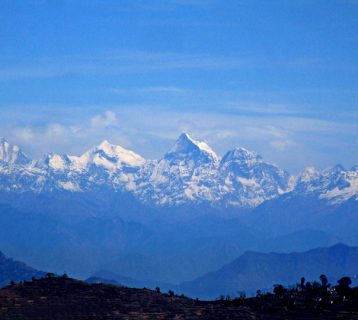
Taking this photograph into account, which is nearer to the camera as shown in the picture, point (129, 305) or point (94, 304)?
point (94, 304)

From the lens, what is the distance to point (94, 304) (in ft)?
360

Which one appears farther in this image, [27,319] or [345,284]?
[345,284]

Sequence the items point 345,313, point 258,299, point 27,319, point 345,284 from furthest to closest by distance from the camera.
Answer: point 345,284, point 258,299, point 345,313, point 27,319

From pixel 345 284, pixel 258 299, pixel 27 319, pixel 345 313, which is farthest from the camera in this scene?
pixel 345 284

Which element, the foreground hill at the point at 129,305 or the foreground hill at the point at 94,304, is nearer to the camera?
the foreground hill at the point at 94,304

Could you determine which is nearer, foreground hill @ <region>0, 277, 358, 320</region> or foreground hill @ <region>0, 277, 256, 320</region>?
foreground hill @ <region>0, 277, 256, 320</region>

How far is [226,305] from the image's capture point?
117 metres

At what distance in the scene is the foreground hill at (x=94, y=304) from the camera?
106m

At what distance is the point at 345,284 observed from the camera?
13212cm

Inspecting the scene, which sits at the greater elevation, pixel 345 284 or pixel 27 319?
pixel 345 284

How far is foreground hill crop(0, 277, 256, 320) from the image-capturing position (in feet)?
347

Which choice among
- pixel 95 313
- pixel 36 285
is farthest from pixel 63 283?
pixel 95 313

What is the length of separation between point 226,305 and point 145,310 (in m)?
11.0

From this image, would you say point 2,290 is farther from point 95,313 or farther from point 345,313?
point 345,313
